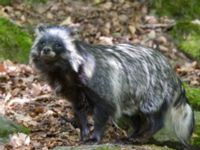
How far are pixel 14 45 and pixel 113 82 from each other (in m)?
3.42

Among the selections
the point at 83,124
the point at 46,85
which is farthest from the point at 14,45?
the point at 83,124

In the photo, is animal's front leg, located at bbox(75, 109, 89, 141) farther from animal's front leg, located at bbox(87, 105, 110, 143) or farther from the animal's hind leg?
the animal's hind leg

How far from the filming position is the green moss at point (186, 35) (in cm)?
1108

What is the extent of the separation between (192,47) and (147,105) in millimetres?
4313

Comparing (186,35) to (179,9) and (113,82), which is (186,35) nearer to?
(179,9)

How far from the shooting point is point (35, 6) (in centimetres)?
1183

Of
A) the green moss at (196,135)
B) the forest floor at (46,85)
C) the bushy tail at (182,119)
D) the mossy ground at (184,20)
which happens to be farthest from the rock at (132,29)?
the bushy tail at (182,119)

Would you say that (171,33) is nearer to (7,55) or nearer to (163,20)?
(163,20)

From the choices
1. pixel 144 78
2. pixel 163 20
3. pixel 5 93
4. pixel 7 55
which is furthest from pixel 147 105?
pixel 163 20

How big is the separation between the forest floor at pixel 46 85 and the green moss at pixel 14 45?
310mm

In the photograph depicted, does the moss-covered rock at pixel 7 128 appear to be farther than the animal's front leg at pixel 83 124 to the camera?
No

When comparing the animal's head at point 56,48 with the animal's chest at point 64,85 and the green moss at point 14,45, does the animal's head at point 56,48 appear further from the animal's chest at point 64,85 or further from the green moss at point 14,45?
the green moss at point 14,45

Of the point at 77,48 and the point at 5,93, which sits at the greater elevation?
the point at 77,48

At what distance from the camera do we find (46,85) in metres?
8.64
